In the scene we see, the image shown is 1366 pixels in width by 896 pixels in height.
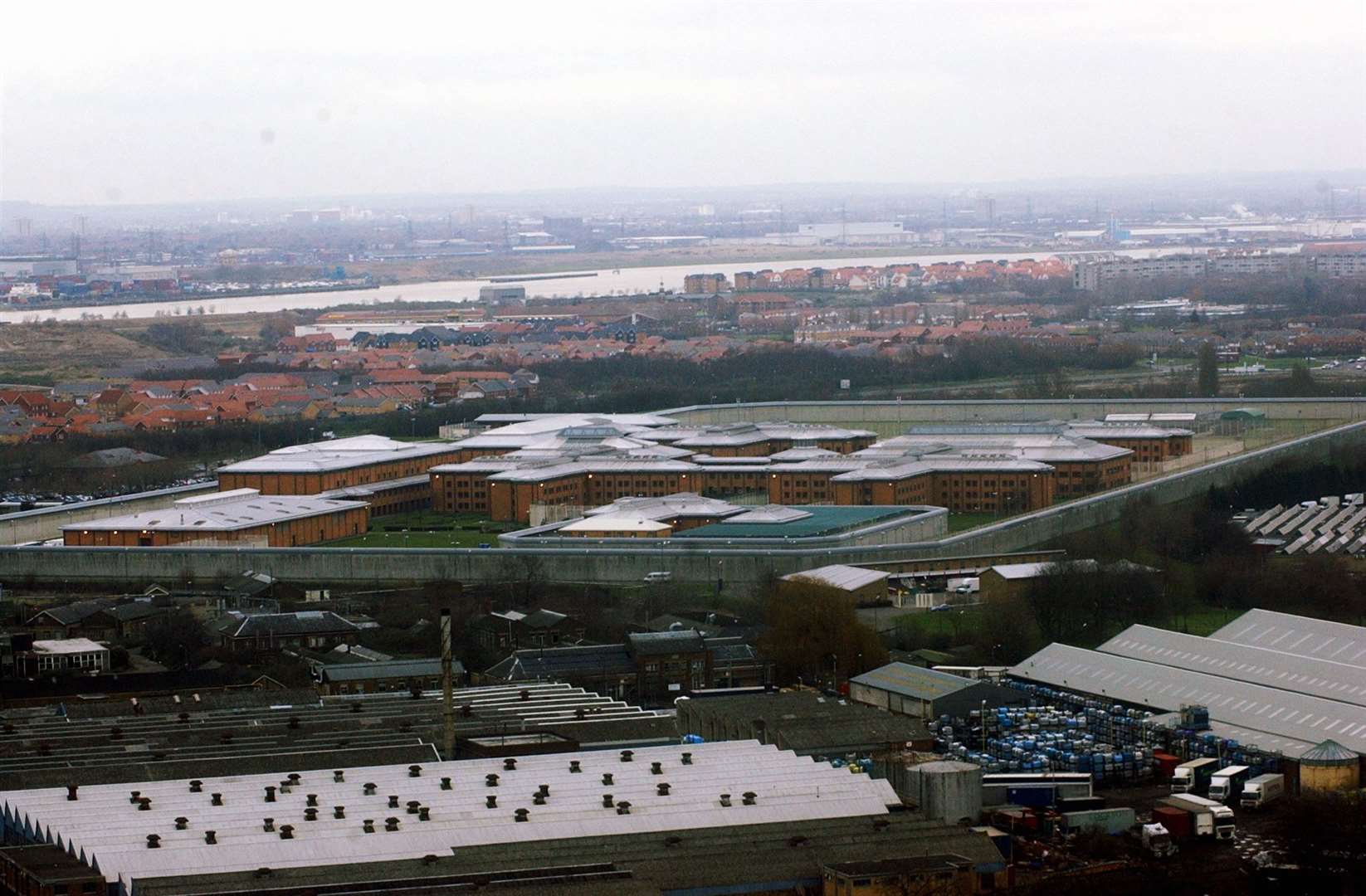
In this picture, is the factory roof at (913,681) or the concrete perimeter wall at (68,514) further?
the concrete perimeter wall at (68,514)

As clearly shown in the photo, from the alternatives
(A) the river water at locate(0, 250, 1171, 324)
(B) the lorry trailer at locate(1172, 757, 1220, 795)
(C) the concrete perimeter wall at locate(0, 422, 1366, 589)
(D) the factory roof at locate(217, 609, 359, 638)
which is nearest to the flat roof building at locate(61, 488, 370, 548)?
(C) the concrete perimeter wall at locate(0, 422, 1366, 589)

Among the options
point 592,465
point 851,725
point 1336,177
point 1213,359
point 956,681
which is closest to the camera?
point 851,725

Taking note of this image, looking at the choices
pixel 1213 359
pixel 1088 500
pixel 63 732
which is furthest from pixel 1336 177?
pixel 63 732

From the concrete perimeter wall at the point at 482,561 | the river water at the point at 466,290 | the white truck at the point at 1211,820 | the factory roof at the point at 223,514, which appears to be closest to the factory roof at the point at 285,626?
the concrete perimeter wall at the point at 482,561

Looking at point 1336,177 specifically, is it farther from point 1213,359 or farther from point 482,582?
point 482,582

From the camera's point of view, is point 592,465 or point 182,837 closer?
point 182,837

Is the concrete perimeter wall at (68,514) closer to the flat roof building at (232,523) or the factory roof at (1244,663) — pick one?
the flat roof building at (232,523)

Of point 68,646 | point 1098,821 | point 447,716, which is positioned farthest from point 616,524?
point 1098,821
